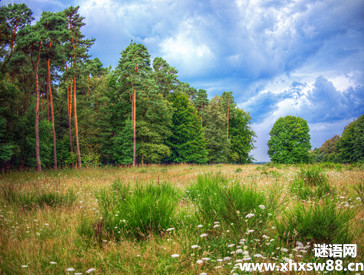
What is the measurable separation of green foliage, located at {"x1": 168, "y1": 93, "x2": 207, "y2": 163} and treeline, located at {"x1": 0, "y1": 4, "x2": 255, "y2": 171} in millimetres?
194

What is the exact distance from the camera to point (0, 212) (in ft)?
16.9

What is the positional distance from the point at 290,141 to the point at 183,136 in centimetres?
2349

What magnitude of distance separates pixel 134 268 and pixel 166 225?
3.76 feet

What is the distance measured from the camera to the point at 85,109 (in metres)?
32.6

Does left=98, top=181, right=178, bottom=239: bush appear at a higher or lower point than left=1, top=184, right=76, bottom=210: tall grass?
higher

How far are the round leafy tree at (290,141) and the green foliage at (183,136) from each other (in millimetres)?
17547

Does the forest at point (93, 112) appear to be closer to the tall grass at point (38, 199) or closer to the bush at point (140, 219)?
the tall grass at point (38, 199)

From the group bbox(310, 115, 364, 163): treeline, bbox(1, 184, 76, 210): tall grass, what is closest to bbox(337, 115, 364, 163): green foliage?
bbox(310, 115, 364, 163): treeline

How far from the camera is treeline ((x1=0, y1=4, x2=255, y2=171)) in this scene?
19016mm

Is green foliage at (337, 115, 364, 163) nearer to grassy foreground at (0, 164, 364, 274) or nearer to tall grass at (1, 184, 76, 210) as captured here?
grassy foreground at (0, 164, 364, 274)

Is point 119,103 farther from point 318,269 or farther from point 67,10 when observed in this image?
point 318,269

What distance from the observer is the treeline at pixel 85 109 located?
19.0m

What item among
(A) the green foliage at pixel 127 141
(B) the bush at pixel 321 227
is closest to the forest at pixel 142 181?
(B) the bush at pixel 321 227

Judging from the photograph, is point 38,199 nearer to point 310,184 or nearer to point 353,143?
point 310,184
